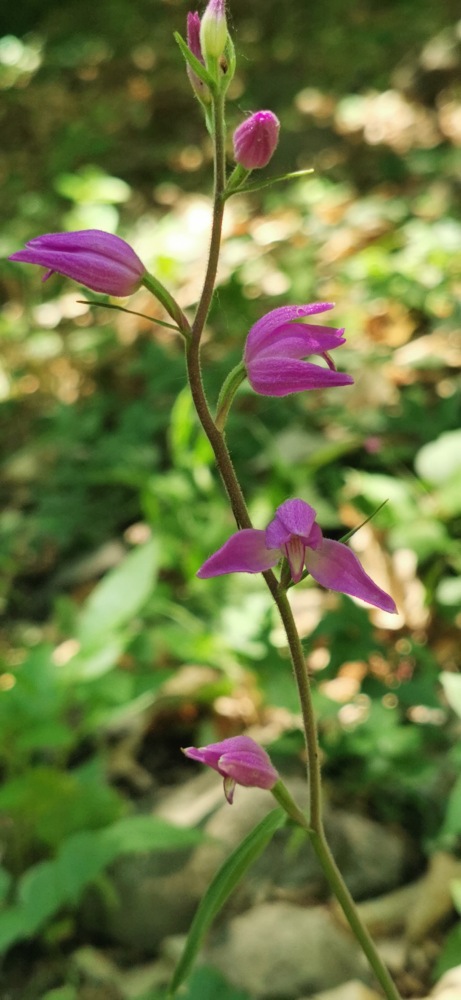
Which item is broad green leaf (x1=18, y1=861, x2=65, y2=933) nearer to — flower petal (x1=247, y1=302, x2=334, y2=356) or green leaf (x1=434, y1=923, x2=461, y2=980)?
green leaf (x1=434, y1=923, x2=461, y2=980)

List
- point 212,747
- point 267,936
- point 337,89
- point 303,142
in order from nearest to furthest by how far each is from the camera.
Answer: point 212,747, point 267,936, point 303,142, point 337,89

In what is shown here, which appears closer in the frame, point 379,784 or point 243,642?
point 379,784

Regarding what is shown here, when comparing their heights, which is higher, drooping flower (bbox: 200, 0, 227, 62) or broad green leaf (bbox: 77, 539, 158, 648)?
drooping flower (bbox: 200, 0, 227, 62)

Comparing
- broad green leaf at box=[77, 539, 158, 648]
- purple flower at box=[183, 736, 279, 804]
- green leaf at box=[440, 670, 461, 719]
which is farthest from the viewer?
broad green leaf at box=[77, 539, 158, 648]

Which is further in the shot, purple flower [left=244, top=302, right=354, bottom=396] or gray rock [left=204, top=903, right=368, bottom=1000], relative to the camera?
gray rock [left=204, top=903, right=368, bottom=1000]

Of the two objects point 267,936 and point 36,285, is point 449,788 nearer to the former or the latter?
point 267,936

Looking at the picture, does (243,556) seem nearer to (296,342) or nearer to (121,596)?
(296,342)

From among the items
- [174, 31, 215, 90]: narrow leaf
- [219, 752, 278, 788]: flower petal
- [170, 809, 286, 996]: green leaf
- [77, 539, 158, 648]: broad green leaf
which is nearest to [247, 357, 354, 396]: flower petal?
[174, 31, 215, 90]: narrow leaf

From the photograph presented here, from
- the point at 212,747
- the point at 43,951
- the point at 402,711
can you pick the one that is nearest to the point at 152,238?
the point at 402,711
